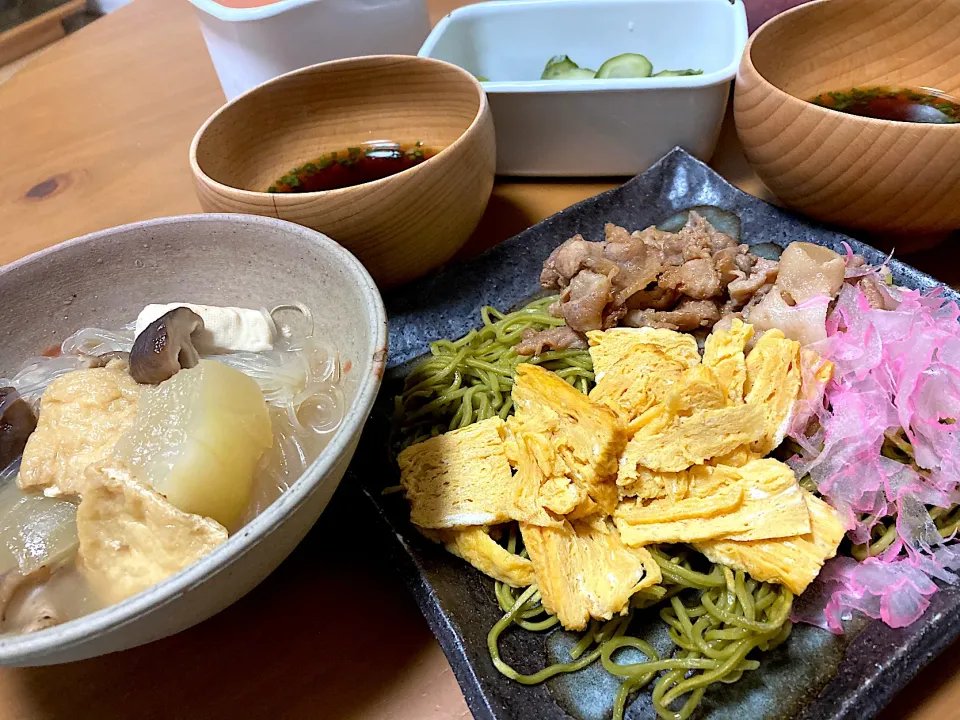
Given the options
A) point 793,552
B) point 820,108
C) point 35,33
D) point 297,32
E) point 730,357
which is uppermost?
point 297,32

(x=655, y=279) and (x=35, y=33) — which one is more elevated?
(x=35, y=33)

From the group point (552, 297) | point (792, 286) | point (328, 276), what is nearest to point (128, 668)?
point (328, 276)

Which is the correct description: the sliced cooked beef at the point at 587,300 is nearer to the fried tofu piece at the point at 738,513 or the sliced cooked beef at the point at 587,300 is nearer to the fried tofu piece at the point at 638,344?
the fried tofu piece at the point at 638,344

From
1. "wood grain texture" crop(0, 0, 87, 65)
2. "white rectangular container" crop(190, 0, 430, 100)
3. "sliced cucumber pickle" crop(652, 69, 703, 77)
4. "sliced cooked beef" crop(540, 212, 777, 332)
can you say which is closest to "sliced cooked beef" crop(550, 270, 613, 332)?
"sliced cooked beef" crop(540, 212, 777, 332)

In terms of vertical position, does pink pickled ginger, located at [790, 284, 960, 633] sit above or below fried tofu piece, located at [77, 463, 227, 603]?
below

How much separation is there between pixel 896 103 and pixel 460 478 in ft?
5.60

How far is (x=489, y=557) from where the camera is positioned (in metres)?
1.20

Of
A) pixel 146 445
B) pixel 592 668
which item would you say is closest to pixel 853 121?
pixel 592 668

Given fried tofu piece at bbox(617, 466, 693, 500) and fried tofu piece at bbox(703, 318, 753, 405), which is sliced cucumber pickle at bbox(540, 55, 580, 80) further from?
fried tofu piece at bbox(617, 466, 693, 500)

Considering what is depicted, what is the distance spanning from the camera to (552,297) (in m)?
1.71

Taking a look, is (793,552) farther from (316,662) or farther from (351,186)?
(351,186)

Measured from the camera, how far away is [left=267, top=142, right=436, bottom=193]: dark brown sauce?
77.2 inches

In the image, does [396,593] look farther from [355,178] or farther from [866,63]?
[866,63]

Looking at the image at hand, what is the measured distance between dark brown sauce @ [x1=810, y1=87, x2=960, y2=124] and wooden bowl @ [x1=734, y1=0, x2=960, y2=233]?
4cm
